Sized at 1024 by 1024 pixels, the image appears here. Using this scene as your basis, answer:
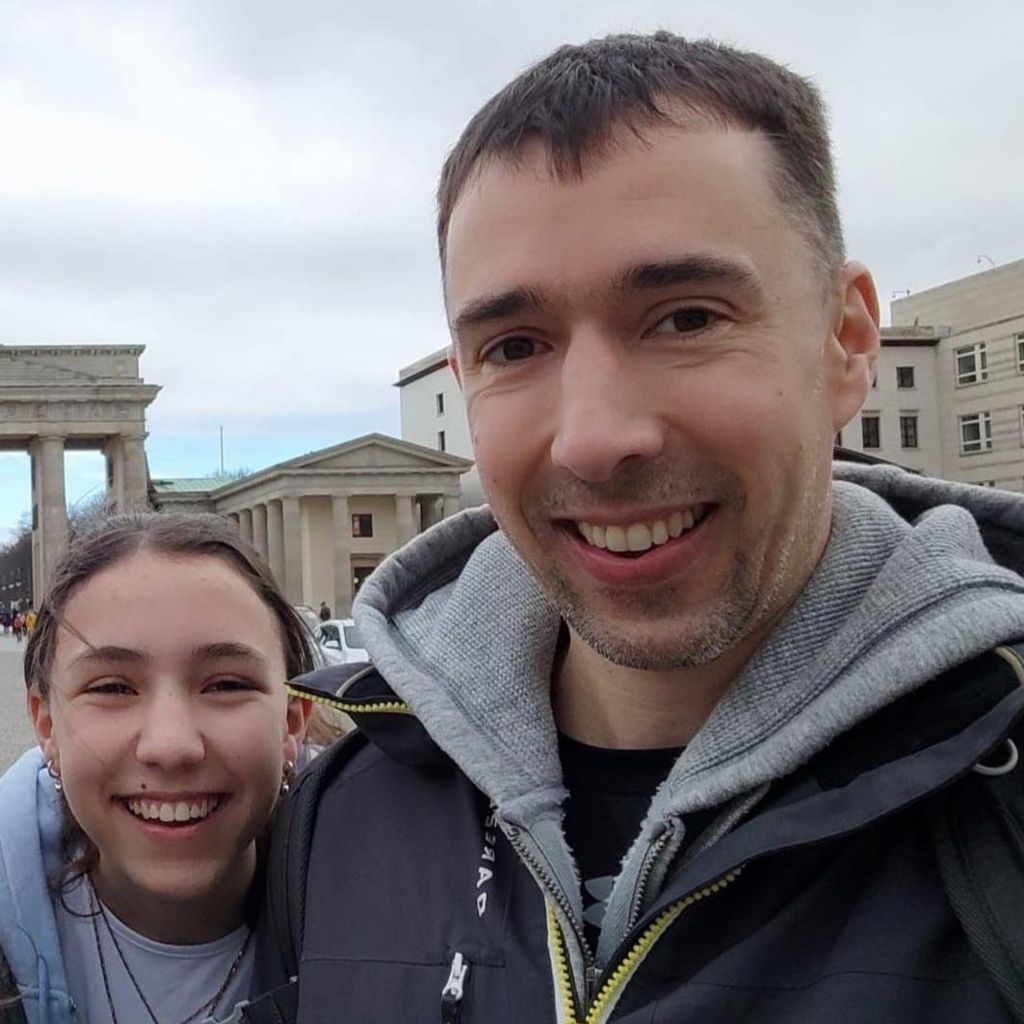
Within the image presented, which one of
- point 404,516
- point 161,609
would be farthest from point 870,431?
point 161,609

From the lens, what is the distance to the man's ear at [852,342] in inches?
83.1

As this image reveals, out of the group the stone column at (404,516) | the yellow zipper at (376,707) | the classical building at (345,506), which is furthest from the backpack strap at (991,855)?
the stone column at (404,516)

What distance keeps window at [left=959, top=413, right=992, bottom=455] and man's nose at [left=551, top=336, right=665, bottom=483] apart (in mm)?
55349

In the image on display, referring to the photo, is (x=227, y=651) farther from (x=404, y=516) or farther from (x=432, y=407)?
(x=432, y=407)

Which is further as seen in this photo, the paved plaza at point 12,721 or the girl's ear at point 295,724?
the paved plaza at point 12,721

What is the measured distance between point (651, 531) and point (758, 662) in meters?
0.30

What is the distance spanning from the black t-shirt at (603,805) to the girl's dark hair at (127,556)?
120 cm

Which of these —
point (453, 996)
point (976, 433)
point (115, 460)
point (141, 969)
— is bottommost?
point (141, 969)

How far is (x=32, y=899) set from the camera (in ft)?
8.70

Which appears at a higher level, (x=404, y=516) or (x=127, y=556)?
(x=404, y=516)

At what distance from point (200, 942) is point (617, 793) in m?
1.24

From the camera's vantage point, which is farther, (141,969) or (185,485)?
(185,485)

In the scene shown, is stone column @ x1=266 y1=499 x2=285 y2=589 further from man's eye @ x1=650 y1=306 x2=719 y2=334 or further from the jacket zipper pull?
man's eye @ x1=650 y1=306 x2=719 y2=334

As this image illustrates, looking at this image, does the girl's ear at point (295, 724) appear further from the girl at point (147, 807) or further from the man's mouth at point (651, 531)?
the man's mouth at point (651, 531)
